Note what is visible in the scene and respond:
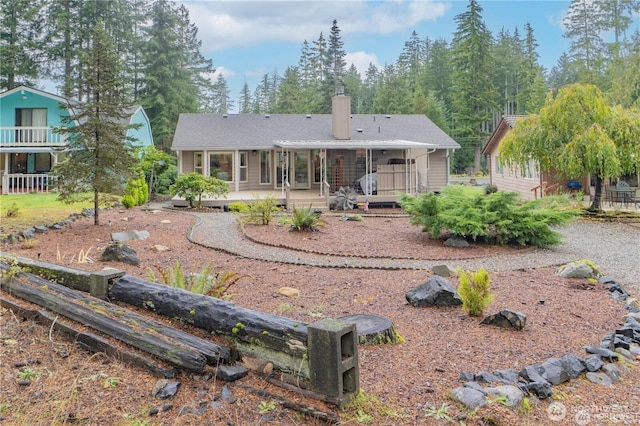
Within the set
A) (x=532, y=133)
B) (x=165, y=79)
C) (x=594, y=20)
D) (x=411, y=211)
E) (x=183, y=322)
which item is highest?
(x=594, y=20)

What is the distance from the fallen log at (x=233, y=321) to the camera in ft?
10.5

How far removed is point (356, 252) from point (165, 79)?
28.7 m

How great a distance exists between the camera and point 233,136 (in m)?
21.0

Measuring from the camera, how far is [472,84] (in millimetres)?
40094

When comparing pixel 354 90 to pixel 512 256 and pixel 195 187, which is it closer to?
pixel 195 187

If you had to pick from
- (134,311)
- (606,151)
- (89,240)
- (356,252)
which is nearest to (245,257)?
(356,252)

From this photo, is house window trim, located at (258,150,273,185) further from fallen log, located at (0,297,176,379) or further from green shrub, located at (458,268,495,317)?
green shrub, located at (458,268,495,317)

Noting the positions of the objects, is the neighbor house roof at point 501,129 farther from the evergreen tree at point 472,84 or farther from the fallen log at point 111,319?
the fallen log at point 111,319

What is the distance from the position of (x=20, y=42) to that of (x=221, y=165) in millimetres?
20300

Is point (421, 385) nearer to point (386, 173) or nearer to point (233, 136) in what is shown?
point (386, 173)

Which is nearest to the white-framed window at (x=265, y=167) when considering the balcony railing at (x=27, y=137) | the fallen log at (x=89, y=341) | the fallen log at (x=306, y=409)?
the balcony railing at (x=27, y=137)

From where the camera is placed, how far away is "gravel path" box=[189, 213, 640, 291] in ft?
26.0

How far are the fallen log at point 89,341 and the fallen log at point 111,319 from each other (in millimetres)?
81

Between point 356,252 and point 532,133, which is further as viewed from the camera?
point 532,133
